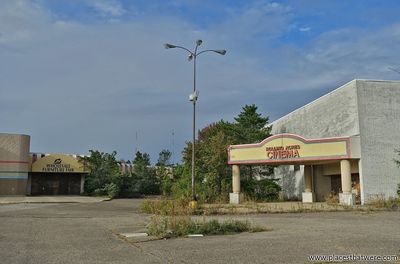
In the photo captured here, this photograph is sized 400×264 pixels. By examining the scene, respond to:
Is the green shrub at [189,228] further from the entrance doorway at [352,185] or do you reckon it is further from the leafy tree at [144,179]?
the leafy tree at [144,179]

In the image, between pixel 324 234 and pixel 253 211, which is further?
pixel 253 211

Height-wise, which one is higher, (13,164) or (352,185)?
(13,164)

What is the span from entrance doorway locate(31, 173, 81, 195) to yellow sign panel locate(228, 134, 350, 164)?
28774 millimetres

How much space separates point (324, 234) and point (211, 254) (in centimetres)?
523

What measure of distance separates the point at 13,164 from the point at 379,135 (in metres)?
39.6

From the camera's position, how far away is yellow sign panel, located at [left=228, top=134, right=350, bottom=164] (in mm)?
30119

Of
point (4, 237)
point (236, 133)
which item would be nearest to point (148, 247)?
point (4, 237)

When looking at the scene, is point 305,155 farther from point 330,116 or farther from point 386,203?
point 386,203

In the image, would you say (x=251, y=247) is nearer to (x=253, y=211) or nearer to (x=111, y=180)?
(x=253, y=211)

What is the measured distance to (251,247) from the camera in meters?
11.1

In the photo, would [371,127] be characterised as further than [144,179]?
No

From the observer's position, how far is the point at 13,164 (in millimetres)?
49281

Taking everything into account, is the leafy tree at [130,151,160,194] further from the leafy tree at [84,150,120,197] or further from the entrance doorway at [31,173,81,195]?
the entrance doorway at [31,173,81,195]

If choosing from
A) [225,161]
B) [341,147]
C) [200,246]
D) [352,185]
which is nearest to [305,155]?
[341,147]
